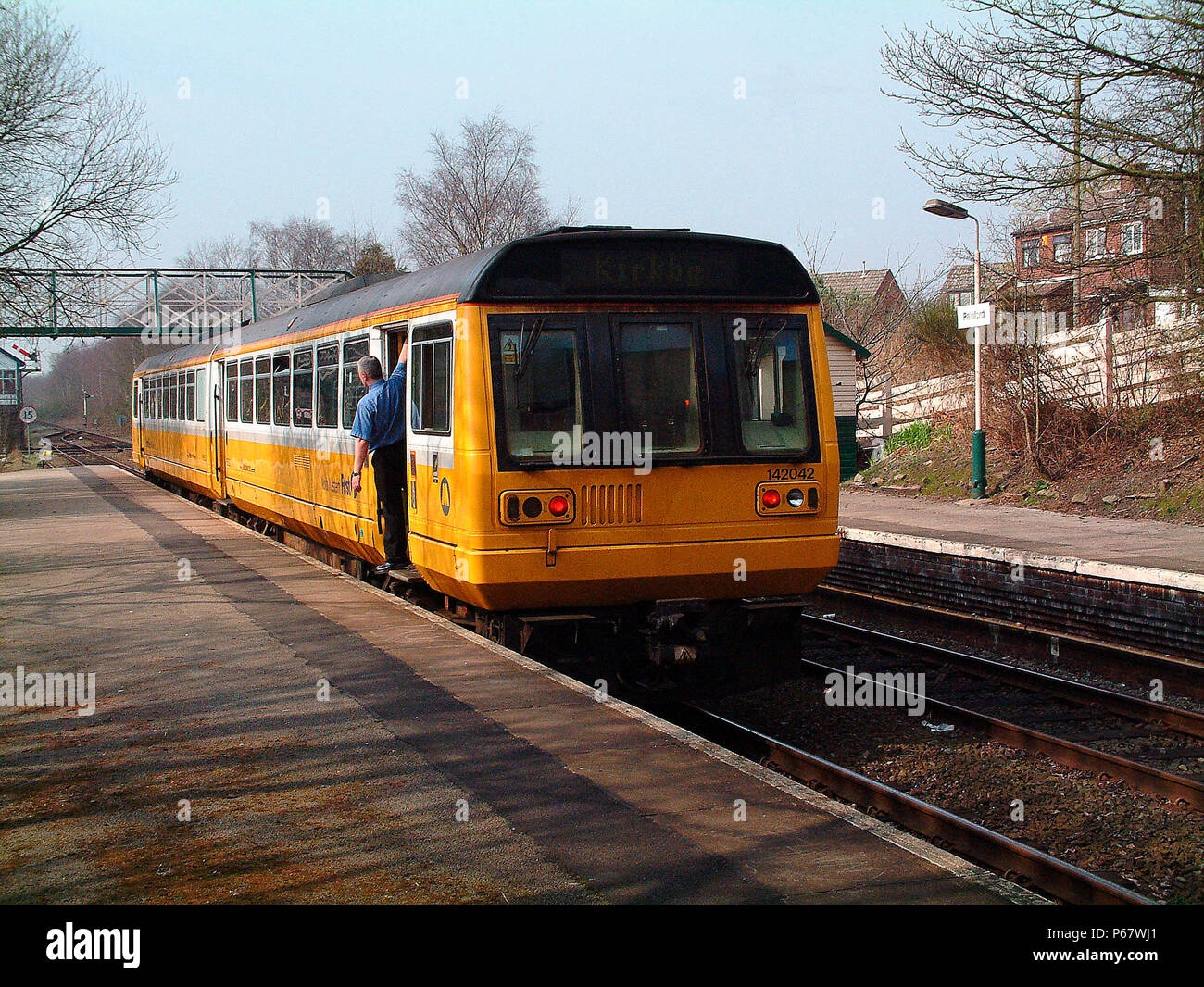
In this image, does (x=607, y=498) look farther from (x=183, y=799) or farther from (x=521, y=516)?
(x=183, y=799)

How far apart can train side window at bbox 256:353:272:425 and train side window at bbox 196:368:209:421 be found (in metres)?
5.42

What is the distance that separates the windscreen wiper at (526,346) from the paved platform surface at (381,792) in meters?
2.00

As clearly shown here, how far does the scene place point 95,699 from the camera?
6867mm

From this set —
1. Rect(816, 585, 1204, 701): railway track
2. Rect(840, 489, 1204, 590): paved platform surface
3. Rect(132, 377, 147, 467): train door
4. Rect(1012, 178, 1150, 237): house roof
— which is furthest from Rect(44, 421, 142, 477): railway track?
Rect(816, 585, 1204, 701): railway track

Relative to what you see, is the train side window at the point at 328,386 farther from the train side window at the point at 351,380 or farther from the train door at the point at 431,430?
the train door at the point at 431,430

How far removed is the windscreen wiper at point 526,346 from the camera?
23.3 ft

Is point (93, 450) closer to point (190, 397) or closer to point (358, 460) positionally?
point (190, 397)

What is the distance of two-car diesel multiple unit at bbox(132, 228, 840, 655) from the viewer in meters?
7.07

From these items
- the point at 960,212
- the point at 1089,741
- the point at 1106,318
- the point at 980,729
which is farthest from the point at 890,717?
the point at 960,212

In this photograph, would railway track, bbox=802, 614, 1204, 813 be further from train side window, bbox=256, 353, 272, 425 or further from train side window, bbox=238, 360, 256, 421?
train side window, bbox=238, 360, 256, 421

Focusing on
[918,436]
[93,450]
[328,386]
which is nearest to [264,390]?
[328,386]

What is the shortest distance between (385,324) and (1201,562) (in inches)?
344

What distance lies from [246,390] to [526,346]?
9733 millimetres

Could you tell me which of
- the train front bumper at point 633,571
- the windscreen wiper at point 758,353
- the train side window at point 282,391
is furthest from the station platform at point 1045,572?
the train side window at point 282,391
